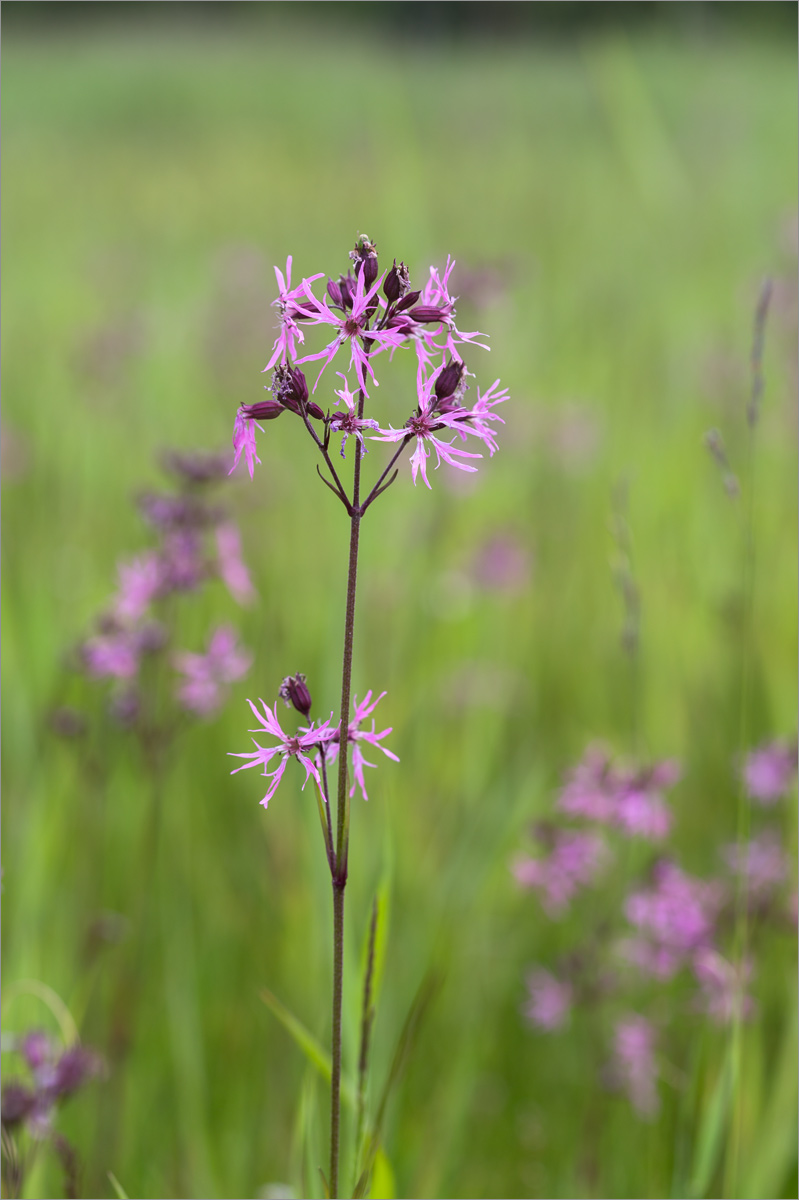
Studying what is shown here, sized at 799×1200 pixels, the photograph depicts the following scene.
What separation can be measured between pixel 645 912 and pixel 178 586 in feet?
3.40

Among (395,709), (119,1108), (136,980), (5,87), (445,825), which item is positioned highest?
(5,87)

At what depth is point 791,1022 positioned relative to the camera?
65.1 inches

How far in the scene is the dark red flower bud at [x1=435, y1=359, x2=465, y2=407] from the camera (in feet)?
2.91

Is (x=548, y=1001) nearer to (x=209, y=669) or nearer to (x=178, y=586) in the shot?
(x=209, y=669)

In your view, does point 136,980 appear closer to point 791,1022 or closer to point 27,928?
point 27,928

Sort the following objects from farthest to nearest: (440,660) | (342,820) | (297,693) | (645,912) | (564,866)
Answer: (440,660)
(564,866)
(645,912)
(297,693)
(342,820)

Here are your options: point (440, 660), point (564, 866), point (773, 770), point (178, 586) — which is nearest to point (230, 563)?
point (178, 586)

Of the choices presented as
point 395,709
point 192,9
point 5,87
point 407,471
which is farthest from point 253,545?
point 192,9

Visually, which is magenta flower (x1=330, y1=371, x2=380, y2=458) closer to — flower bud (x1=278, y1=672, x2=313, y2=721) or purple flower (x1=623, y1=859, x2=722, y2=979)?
flower bud (x1=278, y1=672, x2=313, y2=721)

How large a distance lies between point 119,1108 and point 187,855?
72 centimetres

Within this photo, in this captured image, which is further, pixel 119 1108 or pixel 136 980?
pixel 136 980

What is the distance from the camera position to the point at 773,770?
6.30 feet

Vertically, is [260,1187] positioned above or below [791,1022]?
below

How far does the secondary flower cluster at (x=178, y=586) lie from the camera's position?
1.73m
